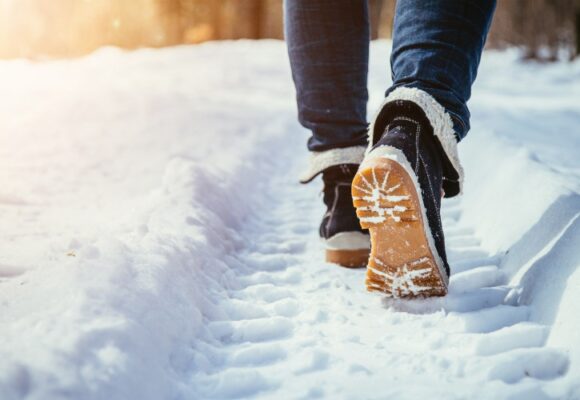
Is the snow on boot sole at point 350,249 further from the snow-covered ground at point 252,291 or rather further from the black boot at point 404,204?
the black boot at point 404,204

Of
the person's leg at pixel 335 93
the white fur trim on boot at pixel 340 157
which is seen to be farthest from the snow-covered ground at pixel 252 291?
the white fur trim on boot at pixel 340 157

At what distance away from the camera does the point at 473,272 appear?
1231 millimetres

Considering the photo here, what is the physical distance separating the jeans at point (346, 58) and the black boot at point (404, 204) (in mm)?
72

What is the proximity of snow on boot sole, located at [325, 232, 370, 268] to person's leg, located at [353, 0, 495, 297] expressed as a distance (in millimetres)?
281

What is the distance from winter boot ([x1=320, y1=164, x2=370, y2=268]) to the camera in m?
1.42

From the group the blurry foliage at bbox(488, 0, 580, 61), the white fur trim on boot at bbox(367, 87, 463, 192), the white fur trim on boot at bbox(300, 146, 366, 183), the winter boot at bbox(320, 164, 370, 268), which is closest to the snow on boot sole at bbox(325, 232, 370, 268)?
the winter boot at bbox(320, 164, 370, 268)

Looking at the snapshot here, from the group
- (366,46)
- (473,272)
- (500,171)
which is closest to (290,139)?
Result: (500,171)

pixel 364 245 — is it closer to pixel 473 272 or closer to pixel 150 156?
pixel 473 272

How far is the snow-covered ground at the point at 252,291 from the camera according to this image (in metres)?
0.83

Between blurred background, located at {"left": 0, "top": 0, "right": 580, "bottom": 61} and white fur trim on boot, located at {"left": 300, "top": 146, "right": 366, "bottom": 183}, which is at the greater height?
white fur trim on boot, located at {"left": 300, "top": 146, "right": 366, "bottom": 183}

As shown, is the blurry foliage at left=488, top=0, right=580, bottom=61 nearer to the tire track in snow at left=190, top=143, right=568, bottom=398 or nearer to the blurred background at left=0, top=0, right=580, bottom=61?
the blurred background at left=0, top=0, right=580, bottom=61

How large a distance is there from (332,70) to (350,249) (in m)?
0.41

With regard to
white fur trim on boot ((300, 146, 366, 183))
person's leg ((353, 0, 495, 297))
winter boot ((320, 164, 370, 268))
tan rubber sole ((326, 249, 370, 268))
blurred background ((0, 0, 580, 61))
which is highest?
person's leg ((353, 0, 495, 297))

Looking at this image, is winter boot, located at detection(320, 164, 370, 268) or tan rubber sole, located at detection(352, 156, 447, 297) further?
winter boot, located at detection(320, 164, 370, 268)
